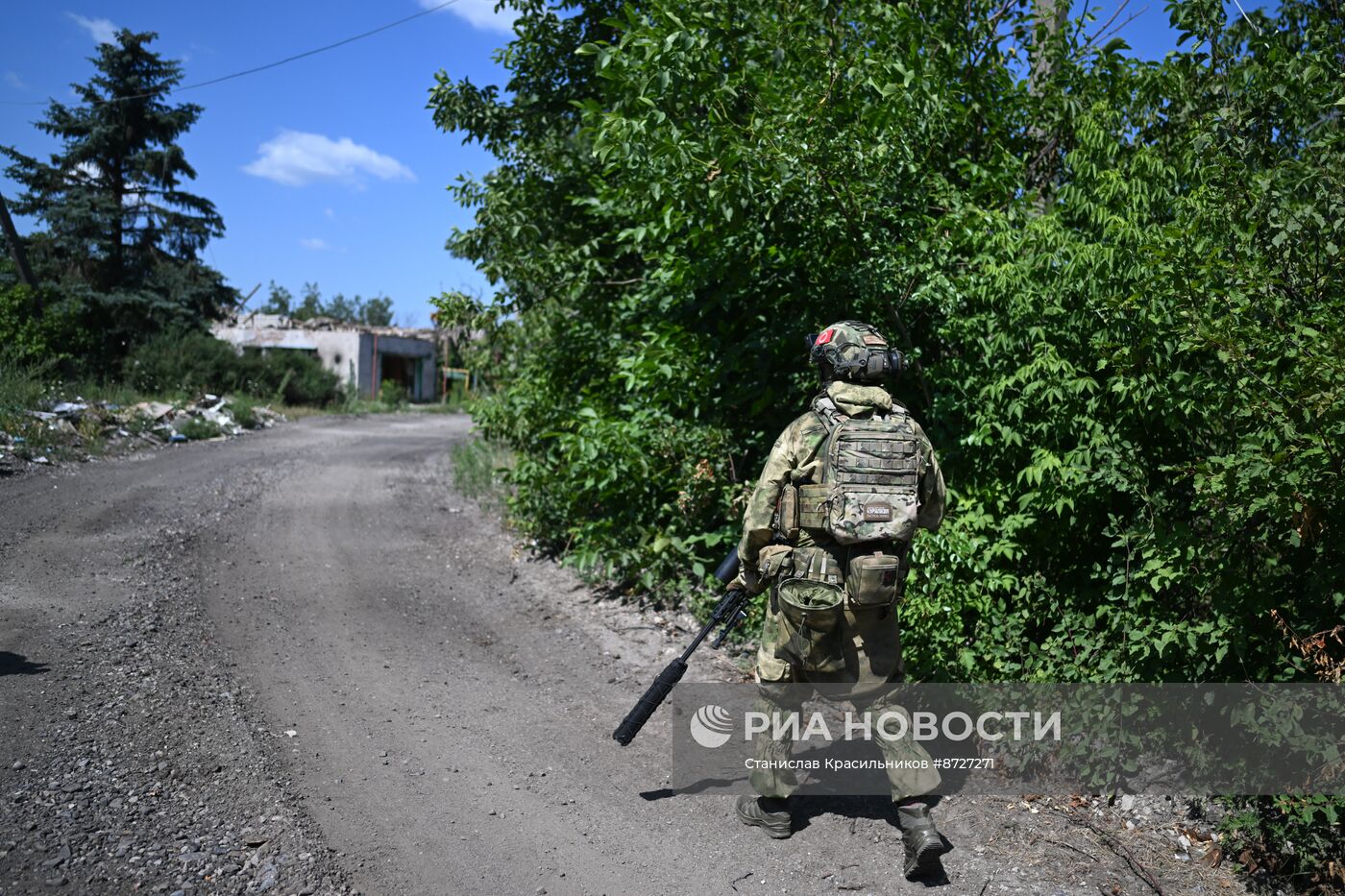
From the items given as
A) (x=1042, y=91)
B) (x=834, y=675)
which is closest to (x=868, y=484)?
(x=834, y=675)

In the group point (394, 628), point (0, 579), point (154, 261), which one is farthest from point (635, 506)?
point (154, 261)

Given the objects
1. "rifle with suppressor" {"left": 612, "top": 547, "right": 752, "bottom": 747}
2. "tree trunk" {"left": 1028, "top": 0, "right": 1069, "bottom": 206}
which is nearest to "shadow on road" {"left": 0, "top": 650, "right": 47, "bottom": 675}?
"rifle with suppressor" {"left": 612, "top": 547, "right": 752, "bottom": 747}

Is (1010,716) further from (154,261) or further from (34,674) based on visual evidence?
(154,261)

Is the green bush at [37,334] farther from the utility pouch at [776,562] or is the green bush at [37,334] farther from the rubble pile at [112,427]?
the utility pouch at [776,562]

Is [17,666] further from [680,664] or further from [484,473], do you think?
[484,473]

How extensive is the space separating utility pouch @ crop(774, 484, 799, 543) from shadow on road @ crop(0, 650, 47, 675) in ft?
13.7

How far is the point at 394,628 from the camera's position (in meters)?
6.31

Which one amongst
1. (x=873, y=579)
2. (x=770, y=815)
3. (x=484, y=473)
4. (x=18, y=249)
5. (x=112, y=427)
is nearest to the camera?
(x=873, y=579)

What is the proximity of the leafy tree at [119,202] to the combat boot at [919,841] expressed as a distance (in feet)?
75.4

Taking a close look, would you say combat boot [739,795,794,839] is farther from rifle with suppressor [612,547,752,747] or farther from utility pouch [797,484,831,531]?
utility pouch [797,484,831,531]

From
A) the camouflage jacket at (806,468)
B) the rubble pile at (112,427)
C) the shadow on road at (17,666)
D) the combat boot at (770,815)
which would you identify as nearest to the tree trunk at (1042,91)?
the camouflage jacket at (806,468)

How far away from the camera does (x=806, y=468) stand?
12.3 ft

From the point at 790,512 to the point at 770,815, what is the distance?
1.32 m

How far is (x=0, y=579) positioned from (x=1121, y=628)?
24.2 feet
